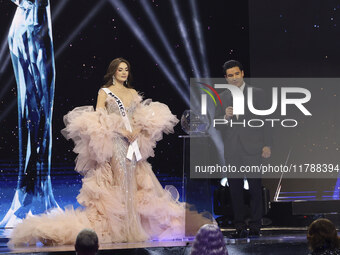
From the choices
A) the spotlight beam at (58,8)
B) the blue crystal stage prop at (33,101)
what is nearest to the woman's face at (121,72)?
the blue crystal stage prop at (33,101)

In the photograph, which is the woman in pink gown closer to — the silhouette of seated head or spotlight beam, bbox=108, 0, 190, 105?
spotlight beam, bbox=108, 0, 190, 105

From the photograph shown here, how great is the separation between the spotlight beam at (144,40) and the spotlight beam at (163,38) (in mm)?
105

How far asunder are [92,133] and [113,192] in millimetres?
561

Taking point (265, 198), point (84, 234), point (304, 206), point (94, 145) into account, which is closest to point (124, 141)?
point (94, 145)

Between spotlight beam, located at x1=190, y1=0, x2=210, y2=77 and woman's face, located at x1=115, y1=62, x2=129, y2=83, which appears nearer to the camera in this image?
woman's face, located at x1=115, y1=62, x2=129, y2=83

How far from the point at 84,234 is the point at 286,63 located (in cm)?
527

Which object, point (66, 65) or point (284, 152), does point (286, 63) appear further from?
point (66, 65)

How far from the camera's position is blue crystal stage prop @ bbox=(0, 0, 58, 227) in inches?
290

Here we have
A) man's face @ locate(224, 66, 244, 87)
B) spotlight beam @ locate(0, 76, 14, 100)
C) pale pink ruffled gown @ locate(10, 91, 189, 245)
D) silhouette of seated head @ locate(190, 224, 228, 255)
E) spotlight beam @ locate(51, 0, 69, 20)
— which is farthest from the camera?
spotlight beam @ locate(51, 0, 69, 20)

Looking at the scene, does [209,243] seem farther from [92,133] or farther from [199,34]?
→ [199,34]

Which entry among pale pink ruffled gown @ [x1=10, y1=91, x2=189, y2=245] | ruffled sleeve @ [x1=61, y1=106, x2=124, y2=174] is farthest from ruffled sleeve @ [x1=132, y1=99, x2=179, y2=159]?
ruffled sleeve @ [x1=61, y1=106, x2=124, y2=174]

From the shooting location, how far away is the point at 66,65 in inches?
296

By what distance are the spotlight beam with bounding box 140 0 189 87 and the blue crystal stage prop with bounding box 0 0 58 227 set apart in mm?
1167

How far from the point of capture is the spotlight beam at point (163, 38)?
761 centimetres
